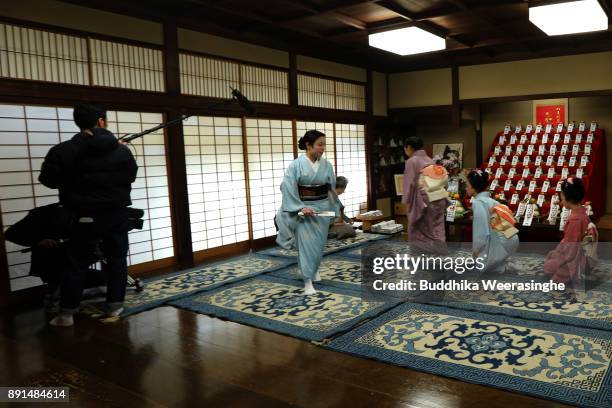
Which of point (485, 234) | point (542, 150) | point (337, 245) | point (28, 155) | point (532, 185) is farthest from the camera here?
point (542, 150)

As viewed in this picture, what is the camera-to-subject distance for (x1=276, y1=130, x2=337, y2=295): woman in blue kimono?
4641 mm

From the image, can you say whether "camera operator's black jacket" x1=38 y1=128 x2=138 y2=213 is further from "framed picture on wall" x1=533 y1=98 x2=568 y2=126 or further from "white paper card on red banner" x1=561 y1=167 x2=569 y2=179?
"framed picture on wall" x1=533 y1=98 x2=568 y2=126

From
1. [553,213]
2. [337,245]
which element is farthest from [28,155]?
[553,213]

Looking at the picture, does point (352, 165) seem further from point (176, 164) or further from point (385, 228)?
point (176, 164)

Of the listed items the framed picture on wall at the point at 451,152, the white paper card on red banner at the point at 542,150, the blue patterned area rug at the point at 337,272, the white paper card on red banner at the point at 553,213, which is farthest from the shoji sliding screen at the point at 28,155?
the framed picture on wall at the point at 451,152

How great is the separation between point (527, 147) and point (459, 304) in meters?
4.84

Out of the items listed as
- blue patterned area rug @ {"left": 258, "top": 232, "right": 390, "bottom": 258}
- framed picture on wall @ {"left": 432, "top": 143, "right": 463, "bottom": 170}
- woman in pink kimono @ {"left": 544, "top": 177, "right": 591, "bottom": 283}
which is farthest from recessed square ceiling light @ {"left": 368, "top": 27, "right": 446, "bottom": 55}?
framed picture on wall @ {"left": 432, "top": 143, "right": 463, "bottom": 170}

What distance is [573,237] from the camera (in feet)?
14.3

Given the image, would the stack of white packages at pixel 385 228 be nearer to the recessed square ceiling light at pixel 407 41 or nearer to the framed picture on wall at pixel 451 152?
the recessed square ceiling light at pixel 407 41

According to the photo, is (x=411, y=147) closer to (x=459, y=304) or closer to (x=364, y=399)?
(x=459, y=304)

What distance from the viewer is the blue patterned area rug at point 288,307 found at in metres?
3.72

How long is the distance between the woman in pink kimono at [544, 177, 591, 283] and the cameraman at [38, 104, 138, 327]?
3794 millimetres

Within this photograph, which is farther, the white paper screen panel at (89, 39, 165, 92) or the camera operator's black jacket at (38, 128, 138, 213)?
the white paper screen panel at (89, 39, 165, 92)

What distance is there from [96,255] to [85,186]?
2.18ft
